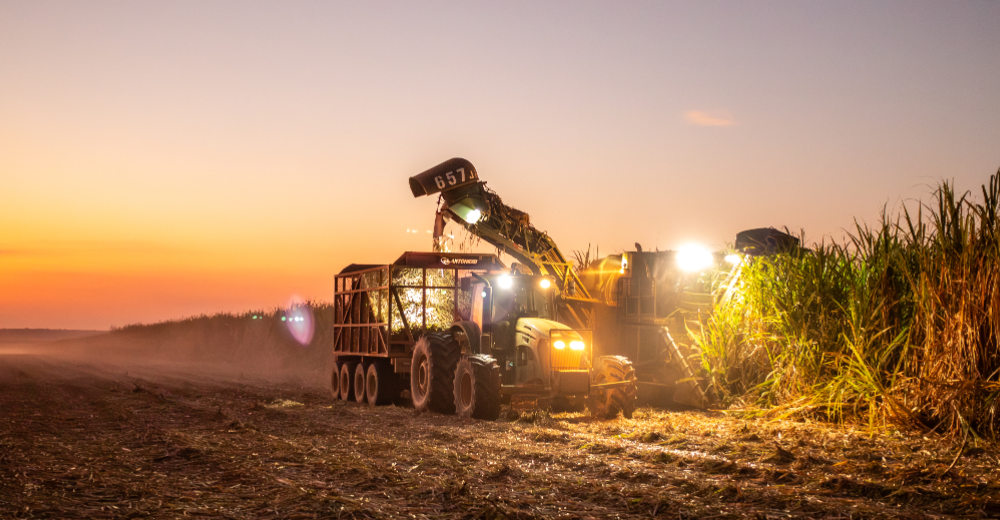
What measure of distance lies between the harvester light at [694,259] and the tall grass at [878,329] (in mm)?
1900

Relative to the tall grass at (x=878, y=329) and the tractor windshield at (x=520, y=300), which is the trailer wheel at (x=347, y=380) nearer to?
the tractor windshield at (x=520, y=300)

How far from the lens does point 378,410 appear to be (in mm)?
16125

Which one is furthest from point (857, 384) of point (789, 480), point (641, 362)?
point (641, 362)

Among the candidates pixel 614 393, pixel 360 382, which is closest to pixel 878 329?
pixel 614 393

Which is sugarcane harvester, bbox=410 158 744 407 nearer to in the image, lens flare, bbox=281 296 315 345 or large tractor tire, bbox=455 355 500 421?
large tractor tire, bbox=455 355 500 421

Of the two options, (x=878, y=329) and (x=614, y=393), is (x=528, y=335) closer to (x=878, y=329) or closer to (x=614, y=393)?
(x=614, y=393)

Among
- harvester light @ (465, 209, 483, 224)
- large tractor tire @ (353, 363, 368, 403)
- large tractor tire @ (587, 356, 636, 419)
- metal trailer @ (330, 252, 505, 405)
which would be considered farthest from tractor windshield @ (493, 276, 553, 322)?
large tractor tire @ (353, 363, 368, 403)

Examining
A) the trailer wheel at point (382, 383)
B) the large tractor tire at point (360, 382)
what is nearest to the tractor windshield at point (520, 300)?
the trailer wheel at point (382, 383)

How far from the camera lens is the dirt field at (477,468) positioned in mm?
6547

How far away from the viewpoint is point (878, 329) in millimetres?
10852

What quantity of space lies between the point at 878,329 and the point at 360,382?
1129 centimetres

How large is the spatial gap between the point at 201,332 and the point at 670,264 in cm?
3425

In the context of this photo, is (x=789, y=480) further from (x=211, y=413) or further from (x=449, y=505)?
(x=211, y=413)

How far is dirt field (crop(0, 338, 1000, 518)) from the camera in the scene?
655 centimetres
